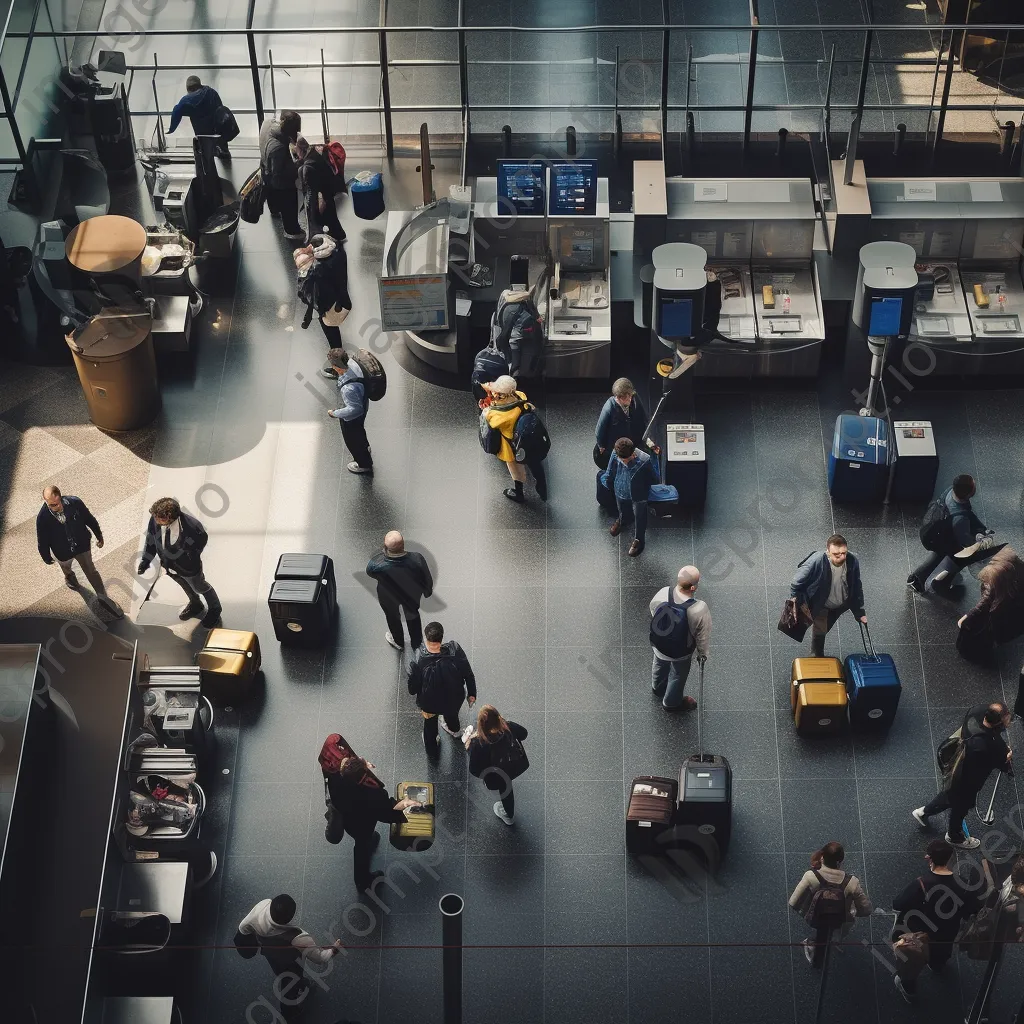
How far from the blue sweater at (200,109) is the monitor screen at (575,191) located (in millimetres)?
4643

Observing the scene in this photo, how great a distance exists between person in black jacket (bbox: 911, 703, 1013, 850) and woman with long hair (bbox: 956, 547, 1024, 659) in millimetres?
1511

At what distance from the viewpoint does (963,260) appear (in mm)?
18688

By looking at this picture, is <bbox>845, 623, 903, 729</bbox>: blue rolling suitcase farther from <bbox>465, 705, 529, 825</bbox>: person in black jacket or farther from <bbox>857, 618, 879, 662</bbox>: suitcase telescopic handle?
<bbox>465, 705, 529, 825</bbox>: person in black jacket

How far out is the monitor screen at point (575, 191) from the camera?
18.5m

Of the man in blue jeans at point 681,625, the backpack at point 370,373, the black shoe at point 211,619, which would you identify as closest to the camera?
the man in blue jeans at point 681,625

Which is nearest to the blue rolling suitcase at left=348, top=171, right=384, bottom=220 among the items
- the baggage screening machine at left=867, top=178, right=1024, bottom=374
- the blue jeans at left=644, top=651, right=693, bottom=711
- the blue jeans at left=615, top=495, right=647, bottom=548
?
the blue jeans at left=615, top=495, right=647, bottom=548

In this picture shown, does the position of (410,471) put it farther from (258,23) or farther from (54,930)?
(258,23)

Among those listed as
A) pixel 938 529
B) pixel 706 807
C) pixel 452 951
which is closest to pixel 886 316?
pixel 938 529

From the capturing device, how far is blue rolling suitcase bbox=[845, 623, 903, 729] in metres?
14.6

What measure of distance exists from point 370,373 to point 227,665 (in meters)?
3.40

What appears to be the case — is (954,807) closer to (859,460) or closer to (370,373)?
(859,460)

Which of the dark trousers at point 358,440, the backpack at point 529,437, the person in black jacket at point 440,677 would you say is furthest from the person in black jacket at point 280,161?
the person in black jacket at point 440,677

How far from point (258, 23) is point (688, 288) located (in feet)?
29.3

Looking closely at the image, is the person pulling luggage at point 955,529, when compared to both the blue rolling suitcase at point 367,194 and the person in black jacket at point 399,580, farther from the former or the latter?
the blue rolling suitcase at point 367,194
